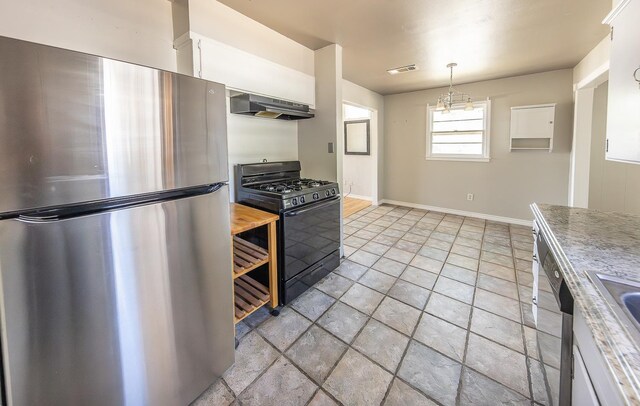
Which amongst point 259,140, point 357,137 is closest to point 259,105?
point 259,140

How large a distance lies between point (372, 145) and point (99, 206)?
5194 mm

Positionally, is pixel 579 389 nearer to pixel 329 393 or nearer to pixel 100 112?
pixel 329 393

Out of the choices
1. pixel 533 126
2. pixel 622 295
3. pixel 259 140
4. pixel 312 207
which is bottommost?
pixel 622 295

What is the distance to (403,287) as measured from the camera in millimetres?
2520

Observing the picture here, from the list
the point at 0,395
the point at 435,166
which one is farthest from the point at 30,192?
the point at 435,166

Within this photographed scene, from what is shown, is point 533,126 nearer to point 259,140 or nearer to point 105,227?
point 259,140

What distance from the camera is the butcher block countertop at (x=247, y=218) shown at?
1.81 metres

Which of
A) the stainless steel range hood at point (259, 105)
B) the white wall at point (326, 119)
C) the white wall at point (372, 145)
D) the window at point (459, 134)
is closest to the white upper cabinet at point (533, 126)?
the window at point (459, 134)

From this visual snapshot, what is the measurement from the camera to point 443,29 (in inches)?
101

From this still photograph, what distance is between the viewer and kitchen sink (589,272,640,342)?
2.45 feet

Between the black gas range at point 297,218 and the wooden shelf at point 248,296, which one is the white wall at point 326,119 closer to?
the black gas range at point 297,218

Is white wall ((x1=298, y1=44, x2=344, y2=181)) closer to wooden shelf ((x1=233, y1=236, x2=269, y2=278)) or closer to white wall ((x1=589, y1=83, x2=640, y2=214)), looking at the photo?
wooden shelf ((x1=233, y1=236, x2=269, y2=278))

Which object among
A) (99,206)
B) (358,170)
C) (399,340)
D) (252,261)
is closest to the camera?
(99,206)

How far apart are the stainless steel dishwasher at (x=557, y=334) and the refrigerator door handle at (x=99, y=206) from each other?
1.59 meters
